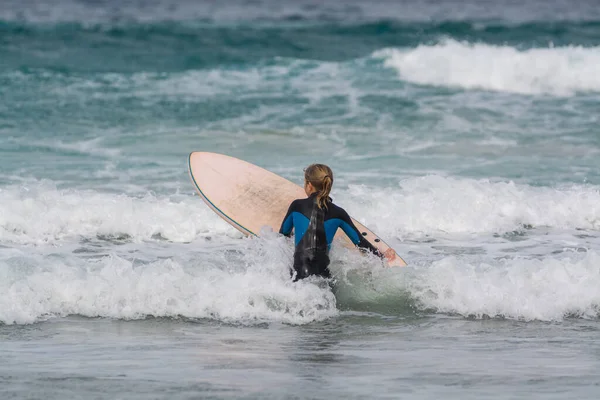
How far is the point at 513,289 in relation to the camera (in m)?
6.26

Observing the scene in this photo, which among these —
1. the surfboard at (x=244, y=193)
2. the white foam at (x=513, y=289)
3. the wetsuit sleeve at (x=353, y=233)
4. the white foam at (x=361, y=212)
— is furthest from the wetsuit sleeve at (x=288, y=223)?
the white foam at (x=361, y=212)

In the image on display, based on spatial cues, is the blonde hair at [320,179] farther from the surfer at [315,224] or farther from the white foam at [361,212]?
the white foam at [361,212]

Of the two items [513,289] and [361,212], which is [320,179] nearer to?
[513,289]

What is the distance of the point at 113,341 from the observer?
211 inches

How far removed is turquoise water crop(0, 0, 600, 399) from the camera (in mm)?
4805

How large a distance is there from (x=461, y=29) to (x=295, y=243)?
21362 mm

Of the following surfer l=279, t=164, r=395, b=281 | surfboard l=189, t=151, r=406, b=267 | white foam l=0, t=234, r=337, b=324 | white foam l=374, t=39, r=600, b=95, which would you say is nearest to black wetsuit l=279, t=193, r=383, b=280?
surfer l=279, t=164, r=395, b=281

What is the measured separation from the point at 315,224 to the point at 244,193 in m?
1.61

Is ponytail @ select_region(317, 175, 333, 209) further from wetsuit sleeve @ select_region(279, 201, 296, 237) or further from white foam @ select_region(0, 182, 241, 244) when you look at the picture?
white foam @ select_region(0, 182, 241, 244)

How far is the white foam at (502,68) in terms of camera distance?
17.6 metres

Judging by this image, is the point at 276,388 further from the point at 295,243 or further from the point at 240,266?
the point at 240,266

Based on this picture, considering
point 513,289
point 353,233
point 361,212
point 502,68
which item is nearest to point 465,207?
point 361,212

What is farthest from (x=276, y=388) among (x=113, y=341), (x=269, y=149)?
(x=269, y=149)

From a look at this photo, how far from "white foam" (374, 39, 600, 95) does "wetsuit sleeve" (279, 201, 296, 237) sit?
1212 centimetres
